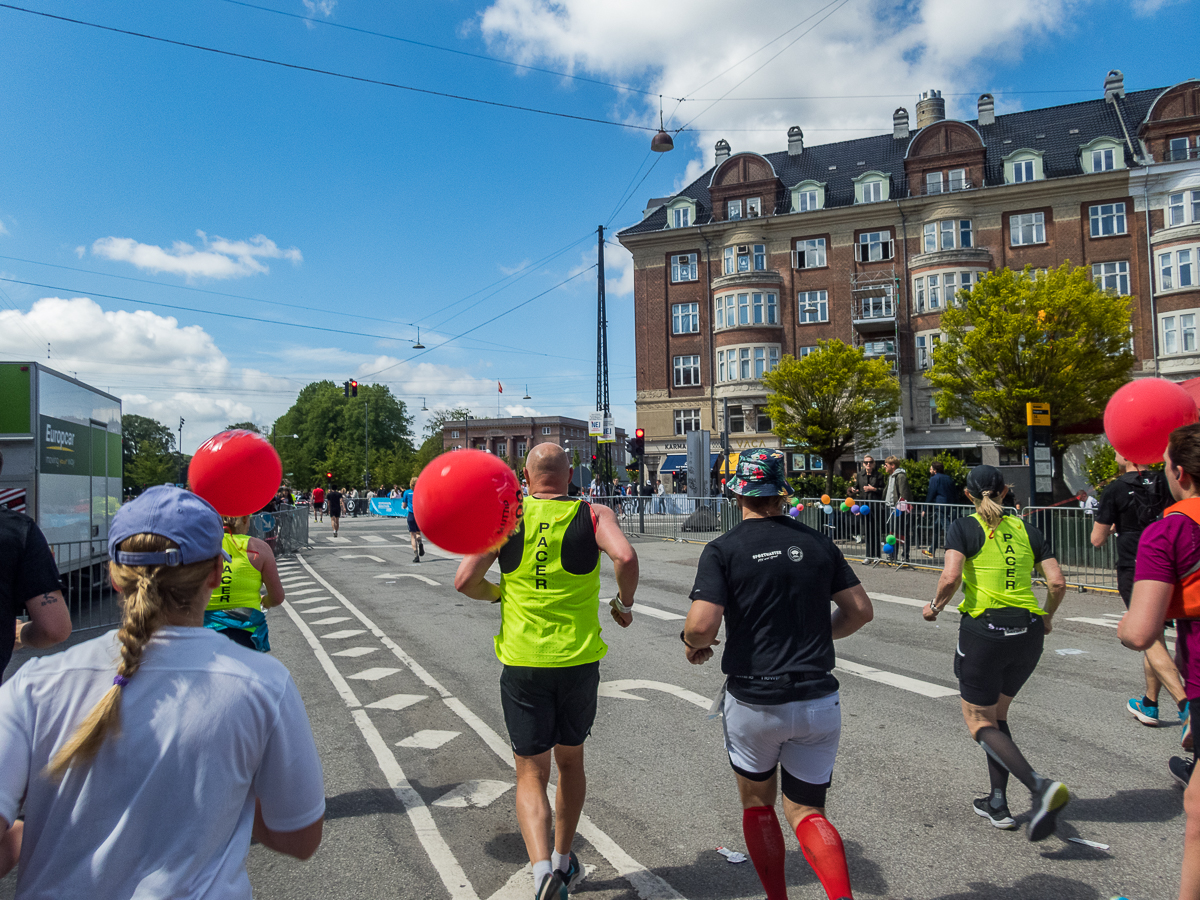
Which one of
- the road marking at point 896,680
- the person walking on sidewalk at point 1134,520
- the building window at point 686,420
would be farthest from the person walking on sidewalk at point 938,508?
the building window at point 686,420

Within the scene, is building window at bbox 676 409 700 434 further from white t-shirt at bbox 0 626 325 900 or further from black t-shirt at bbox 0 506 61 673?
white t-shirt at bbox 0 626 325 900

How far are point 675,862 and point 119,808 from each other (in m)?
2.88

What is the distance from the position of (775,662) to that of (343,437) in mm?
91024

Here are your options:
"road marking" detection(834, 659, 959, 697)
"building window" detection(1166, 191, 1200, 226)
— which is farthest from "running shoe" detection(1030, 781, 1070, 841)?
"building window" detection(1166, 191, 1200, 226)

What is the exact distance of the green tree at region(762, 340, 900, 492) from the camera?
31141 millimetres

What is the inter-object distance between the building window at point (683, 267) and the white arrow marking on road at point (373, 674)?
126 ft

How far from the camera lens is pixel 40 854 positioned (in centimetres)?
151

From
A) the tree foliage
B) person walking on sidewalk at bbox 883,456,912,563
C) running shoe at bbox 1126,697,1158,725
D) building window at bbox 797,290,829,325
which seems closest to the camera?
running shoe at bbox 1126,697,1158,725

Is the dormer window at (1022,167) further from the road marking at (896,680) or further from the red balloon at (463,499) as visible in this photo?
the red balloon at (463,499)

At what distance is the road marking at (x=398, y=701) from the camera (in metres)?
6.63

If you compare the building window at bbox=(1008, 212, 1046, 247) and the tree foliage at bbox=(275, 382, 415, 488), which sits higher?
the building window at bbox=(1008, 212, 1046, 247)

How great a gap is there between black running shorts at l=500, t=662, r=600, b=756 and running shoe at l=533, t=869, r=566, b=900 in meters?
0.48

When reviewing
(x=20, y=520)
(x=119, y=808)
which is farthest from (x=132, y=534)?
(x=20, y=520)

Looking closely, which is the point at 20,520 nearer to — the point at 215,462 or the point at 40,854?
the point at 215,462
